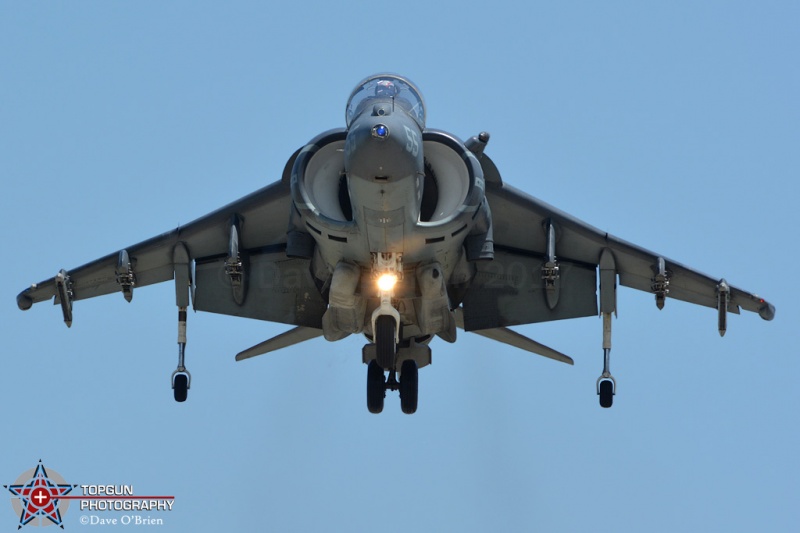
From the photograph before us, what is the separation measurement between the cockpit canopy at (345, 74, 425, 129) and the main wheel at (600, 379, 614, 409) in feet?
17.0

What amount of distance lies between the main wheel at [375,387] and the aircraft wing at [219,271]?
47.3 inches

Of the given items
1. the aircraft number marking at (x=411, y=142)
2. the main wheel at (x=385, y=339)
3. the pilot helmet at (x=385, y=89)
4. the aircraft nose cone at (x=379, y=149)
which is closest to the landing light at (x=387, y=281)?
the main wheel at (x=385, y=339)

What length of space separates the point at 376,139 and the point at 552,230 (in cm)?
479

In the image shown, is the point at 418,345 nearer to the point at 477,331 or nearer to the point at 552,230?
the point at 477,331

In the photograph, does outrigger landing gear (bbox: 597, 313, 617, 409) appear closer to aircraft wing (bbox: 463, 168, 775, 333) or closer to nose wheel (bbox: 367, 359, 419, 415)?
aircraft wing (bbox: 463, 168, 775, 333)

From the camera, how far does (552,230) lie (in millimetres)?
22938

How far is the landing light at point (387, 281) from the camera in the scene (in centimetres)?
2044

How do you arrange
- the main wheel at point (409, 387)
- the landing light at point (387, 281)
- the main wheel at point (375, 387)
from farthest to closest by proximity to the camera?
the main wheel at point (375, 387) < the main wheel at point (409, 387) < the landing light at point (387, 281)

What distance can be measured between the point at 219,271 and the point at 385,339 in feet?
14.2

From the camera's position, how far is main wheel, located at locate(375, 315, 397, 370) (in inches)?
811

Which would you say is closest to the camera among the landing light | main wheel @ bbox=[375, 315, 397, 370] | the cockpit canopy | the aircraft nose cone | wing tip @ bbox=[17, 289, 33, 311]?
the aircraft nose cone

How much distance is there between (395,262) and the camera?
2038cm

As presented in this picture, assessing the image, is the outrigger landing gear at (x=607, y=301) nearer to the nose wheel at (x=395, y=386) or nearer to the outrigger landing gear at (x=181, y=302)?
the nose wheel at (x=395, y=386)

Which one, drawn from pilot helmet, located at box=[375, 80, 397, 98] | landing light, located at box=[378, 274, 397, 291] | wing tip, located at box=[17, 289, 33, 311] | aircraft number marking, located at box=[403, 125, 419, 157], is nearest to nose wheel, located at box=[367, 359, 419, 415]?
landing light, located at box=[378, 274, 397, 291]
